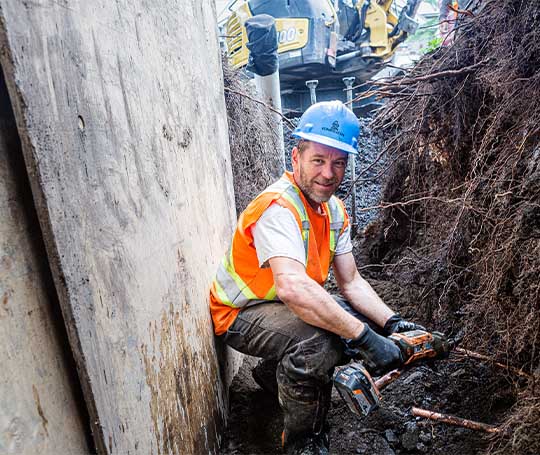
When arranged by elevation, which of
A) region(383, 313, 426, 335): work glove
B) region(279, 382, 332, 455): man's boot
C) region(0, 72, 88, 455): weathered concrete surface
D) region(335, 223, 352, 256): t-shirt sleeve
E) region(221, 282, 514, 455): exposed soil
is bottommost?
region(221, 282, 514, 455): exposed soil

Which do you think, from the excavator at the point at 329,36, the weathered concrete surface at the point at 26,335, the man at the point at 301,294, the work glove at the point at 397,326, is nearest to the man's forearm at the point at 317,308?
the man at the point at 301,294

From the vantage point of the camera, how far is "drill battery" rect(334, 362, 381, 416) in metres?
1.70

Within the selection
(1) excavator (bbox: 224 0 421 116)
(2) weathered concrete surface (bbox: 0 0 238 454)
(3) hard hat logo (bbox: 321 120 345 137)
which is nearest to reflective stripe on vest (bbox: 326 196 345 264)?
(3) hard hat logo (bbox: 321 120 345 137)

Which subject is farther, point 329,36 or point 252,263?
point 329,36

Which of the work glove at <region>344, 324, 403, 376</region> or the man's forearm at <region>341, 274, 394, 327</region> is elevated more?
the work glove at <region>344, 324, 403, 376</region>

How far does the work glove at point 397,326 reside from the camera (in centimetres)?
210

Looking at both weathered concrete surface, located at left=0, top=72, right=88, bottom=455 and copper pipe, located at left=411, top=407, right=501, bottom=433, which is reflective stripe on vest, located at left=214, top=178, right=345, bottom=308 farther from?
weathered concrete surface, located at left=0, top=72, right=88, bottom=455

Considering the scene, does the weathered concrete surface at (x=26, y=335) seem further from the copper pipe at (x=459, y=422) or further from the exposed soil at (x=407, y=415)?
the copper pipe at (x=459, y=422)

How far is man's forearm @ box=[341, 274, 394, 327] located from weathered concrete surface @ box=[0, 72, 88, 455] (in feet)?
5.29

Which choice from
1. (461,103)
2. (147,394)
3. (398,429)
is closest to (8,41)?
(147,394)

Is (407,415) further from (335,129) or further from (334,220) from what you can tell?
(335,129)

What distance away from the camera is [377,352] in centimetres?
179

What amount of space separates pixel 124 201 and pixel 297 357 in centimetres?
105

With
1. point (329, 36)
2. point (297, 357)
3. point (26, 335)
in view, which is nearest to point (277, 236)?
point (297, 357)
